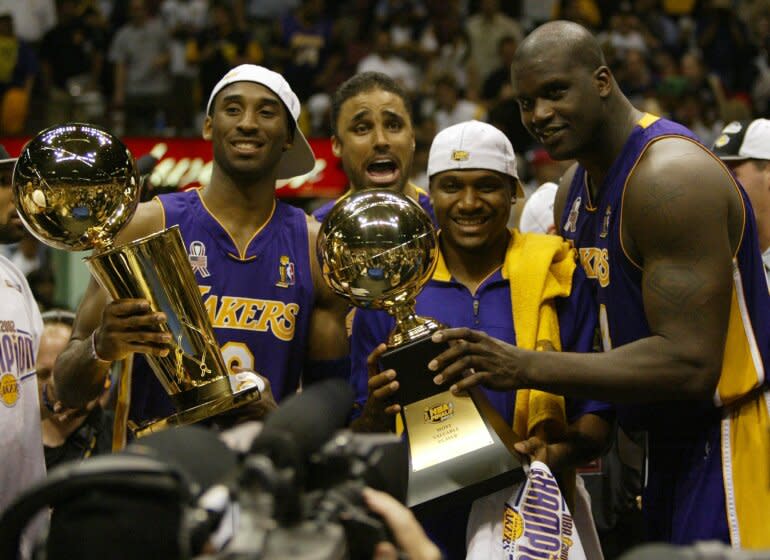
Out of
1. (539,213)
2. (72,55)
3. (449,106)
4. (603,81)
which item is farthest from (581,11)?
(603,81)

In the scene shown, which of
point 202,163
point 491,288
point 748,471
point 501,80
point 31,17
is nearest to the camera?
point 748,471

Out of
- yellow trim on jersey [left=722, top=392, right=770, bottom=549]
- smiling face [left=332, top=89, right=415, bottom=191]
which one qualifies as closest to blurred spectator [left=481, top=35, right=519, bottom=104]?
smiling face [left=332, top=89, right=415, bottom=191]

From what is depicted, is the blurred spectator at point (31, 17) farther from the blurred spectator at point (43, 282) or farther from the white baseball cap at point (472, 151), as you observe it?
the white baseball cap at point (472, 151)

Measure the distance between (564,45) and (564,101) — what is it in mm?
157

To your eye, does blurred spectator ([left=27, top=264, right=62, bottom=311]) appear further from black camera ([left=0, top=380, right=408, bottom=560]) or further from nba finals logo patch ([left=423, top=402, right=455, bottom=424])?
black camera ([left=0, top=380, right=408, bottom=560])

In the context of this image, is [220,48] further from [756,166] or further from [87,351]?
[87,351]

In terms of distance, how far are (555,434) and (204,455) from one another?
1.55 meters

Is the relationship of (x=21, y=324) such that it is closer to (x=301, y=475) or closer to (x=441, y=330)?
(x=441, y=330)

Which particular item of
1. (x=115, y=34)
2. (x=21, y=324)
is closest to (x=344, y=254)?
(x=21, y=324)

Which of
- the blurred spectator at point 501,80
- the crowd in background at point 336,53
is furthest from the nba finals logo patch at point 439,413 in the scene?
the blurred spectator at point 501,80

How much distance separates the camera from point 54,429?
421 centimetres

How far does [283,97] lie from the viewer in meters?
3.41

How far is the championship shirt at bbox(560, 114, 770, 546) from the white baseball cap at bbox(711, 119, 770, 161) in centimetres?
110

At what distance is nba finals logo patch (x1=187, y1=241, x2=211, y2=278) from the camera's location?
3.31 metres
